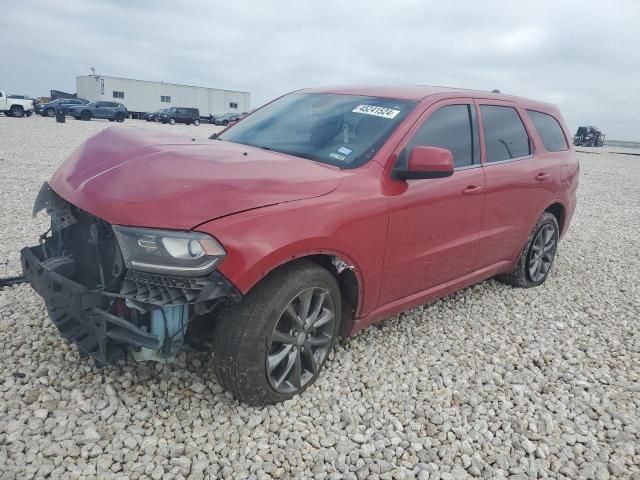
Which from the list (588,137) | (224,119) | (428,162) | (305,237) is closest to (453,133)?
(428,162)

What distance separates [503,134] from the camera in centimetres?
404

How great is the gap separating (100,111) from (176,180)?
3557cm

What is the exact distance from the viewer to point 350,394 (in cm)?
290

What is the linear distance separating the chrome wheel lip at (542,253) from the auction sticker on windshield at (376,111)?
2.29 metres

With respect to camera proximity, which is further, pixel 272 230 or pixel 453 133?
pixel 453 133

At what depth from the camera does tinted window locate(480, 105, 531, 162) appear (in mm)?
3859

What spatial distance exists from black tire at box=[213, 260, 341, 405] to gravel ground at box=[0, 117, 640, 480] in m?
0.22

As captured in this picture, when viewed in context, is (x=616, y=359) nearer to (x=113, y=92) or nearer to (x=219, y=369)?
(x=219, y=369)

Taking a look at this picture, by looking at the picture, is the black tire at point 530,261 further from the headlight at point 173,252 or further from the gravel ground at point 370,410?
the headlight at point 173,252

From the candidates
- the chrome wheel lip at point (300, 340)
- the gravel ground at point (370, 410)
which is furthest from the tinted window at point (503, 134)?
the chrome wheel lip at point (300, 340)

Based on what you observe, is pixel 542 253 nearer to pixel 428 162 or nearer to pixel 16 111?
pixel 428 162

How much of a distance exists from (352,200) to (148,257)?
111 centimetres

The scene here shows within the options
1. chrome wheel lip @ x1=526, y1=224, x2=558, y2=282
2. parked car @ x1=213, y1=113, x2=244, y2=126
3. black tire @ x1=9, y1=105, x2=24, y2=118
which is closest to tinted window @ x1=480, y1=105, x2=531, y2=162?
chrome wheel lip @ x1=526, y1=224, x2=558, y2=282

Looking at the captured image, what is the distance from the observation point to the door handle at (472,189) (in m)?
3.47
